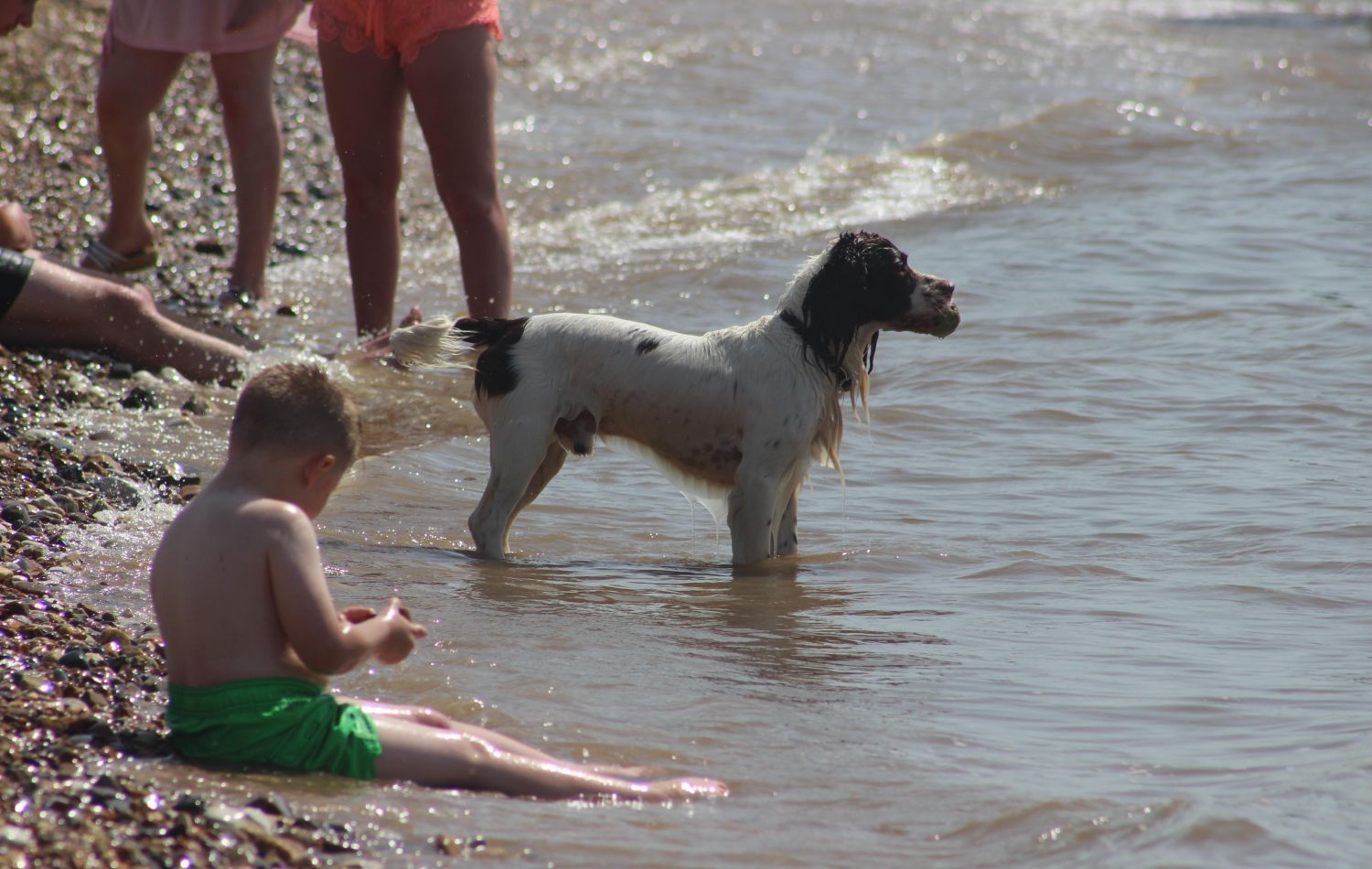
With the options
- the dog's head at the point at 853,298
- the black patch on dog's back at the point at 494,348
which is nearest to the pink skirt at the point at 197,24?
the black patch on dog's back at the point at 494,348

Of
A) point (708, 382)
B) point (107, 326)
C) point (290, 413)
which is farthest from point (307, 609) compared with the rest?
point (107, 326)

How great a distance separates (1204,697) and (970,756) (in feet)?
2.52

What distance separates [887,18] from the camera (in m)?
19.6

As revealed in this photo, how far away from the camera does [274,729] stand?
11.0ft

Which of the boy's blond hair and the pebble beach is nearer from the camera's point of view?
the pebble beach

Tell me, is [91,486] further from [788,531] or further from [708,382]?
[788,531]

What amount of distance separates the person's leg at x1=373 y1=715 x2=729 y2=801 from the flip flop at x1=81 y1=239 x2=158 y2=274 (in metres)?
4.78

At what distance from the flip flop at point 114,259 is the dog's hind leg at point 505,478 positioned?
3095 mm

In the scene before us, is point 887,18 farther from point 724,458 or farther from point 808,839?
point 808,839

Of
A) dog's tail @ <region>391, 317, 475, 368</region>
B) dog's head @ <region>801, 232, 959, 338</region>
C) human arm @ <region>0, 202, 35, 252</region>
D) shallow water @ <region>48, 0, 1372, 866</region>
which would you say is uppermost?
human arm @ <region>0, 202, 35, 252</region>

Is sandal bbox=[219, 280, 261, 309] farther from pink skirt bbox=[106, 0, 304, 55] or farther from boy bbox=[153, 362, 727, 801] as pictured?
boy bbox=[153, 362, 727, 801]

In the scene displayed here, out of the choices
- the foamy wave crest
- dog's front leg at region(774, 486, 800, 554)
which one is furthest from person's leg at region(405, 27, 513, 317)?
the foamy wave crest

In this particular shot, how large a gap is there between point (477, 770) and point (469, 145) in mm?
3381

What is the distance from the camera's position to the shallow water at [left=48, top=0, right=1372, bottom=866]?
11.4 ft
